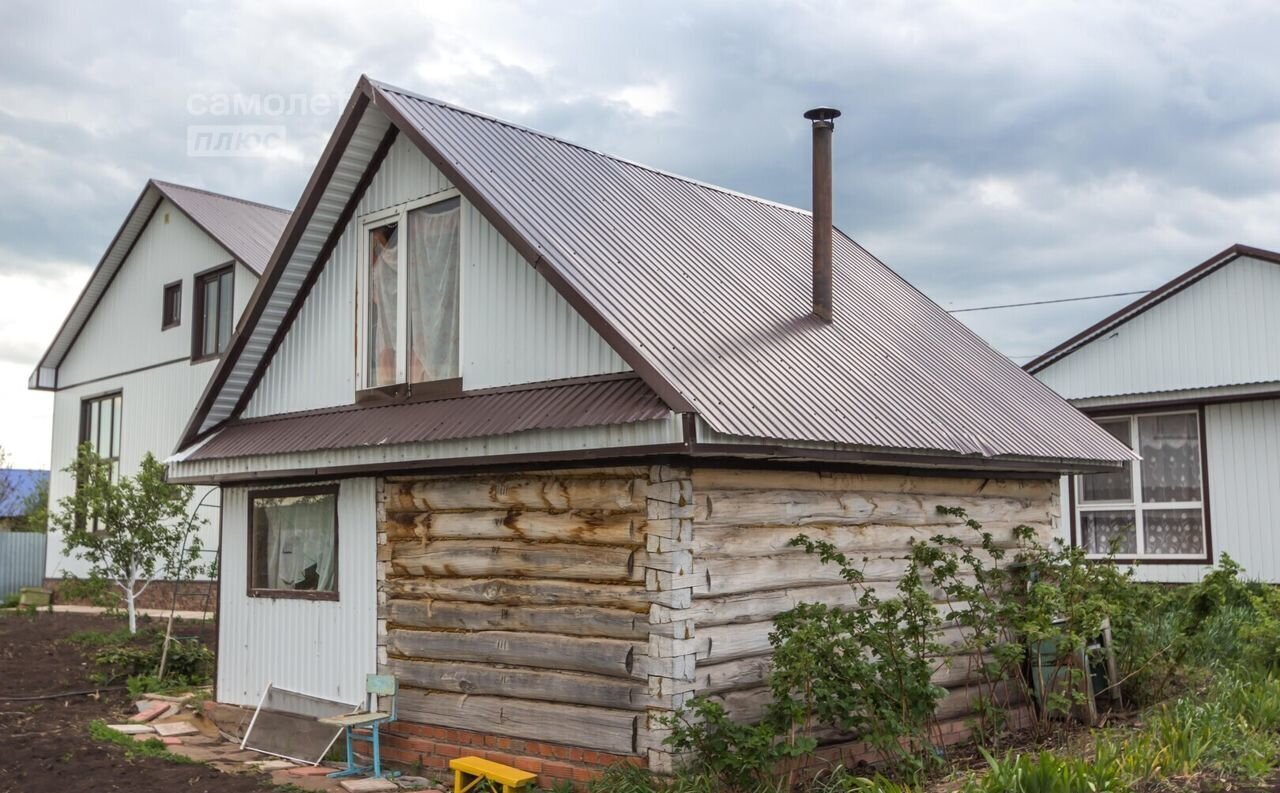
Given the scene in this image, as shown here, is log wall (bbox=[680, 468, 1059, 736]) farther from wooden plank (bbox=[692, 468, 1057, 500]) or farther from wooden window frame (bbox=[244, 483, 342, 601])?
wooden window frame (bbox=[244, 483, 342, 601])

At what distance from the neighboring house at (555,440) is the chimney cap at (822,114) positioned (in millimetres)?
52

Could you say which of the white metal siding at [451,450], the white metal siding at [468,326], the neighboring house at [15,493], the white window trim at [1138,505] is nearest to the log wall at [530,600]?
the white metal siding at [451,450]

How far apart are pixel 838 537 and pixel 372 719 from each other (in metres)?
4.16

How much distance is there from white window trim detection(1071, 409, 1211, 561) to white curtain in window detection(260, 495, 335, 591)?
33.5 feet

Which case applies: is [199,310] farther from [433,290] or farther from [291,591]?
[433,290]

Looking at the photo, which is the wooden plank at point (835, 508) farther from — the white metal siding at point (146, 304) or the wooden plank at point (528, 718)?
the white metal siding at point (146, 304)

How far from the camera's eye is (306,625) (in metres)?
11.6

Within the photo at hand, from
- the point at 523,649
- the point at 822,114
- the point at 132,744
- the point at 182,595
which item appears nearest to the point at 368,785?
the point at 523,649

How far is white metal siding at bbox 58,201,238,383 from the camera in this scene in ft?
73.1

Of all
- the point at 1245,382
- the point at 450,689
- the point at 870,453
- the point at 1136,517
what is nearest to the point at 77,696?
the point at 450,689

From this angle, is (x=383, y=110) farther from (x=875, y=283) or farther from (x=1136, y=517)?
(x=1136, y=517)

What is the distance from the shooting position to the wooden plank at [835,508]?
28.6ft

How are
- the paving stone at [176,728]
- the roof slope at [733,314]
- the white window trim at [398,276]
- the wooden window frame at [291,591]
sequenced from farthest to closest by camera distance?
the paving stone at [176,728]
the wooden window frame at [291,591]
the white window trim at [398,276]
the roof slope at [733,314]

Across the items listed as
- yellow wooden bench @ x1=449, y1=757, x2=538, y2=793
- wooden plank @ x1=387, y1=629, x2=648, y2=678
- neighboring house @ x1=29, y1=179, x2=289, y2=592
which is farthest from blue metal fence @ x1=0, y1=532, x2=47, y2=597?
yellow wooden bench @ x1=449, y1=757, x2=538, y2=793
